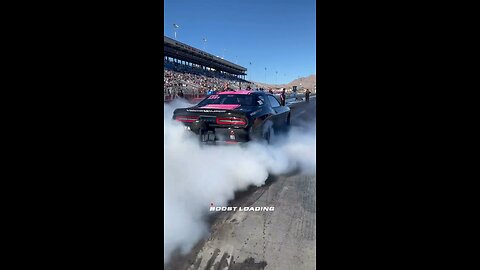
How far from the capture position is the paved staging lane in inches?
81.6

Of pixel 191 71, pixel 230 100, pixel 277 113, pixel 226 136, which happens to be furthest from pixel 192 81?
pixel 277 113

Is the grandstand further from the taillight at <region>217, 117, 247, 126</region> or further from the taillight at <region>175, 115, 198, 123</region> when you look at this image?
the taillight at <region>217, 117, 247, 126</region>

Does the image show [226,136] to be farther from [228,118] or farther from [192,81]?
[192,81]

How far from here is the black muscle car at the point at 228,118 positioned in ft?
9.95

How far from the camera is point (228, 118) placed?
3070 millimetres

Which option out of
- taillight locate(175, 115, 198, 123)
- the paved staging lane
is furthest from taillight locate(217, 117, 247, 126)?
the paved staging lane

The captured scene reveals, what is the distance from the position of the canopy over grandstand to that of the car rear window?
320mm

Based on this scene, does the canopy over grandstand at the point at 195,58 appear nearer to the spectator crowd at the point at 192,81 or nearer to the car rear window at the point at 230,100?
the spectator crowd at the point at 192,81

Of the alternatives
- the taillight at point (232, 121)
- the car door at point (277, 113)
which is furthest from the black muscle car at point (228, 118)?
the car door at point (277, 113)

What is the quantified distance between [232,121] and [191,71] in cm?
103
